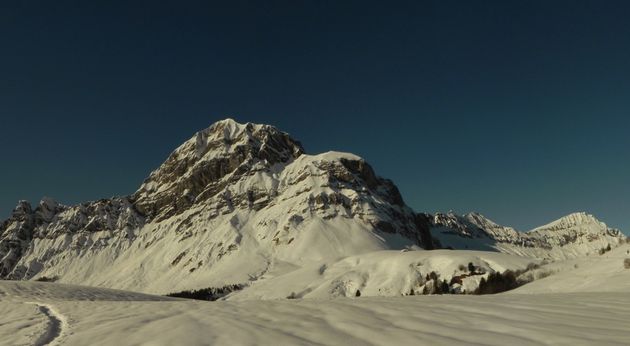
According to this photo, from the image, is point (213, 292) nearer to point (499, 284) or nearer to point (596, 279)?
point (499, 284)

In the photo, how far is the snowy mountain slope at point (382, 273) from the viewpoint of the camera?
80688mm

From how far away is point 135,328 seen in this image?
1003 centimetres

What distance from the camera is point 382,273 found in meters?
98.3

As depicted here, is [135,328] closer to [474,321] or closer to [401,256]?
[474,321]

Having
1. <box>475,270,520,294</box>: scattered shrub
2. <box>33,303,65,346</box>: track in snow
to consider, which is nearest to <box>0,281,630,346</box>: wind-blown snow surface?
<box>33,303,65,346</box>: track in snow

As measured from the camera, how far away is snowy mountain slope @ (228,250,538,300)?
80.7m

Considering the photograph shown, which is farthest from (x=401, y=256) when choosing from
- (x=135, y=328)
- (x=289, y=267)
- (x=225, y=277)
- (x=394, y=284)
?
(x=135, y=328)

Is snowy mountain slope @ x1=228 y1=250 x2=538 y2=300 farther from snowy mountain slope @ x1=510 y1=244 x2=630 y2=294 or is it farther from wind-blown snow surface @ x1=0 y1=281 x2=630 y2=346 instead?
wind-blown snow surface @ x1=0 y1=281 x2=630 y2=346

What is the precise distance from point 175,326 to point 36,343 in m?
3.32

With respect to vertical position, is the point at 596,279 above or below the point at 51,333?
above

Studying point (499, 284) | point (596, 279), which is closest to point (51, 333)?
point (596, 279)

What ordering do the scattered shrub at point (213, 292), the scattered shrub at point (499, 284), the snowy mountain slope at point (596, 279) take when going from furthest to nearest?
the scattered shrub at point (213, 292)
the scattered shrub at point (499, 284)
the snowy mountain slope at point (596, 279)

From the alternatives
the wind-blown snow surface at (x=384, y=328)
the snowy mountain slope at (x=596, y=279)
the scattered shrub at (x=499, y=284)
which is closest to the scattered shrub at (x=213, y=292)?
the scattered shrub at (x=499, y=284)

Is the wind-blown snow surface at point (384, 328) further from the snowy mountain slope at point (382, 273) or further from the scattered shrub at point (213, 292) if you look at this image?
the scattered shrub at point (213, 292)
